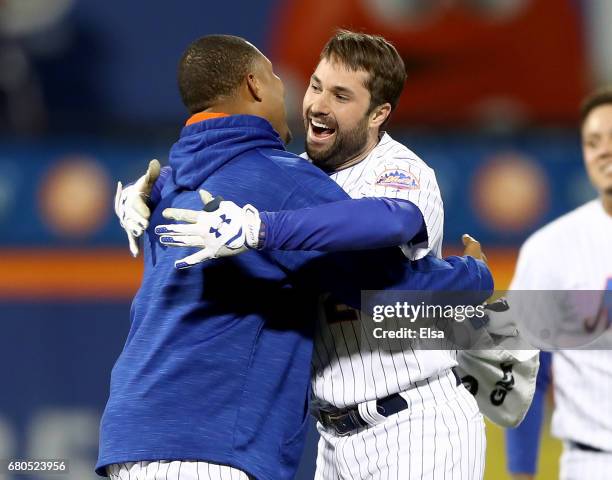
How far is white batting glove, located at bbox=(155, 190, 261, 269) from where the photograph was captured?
2.35 metres

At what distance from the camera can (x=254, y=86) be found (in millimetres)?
2709

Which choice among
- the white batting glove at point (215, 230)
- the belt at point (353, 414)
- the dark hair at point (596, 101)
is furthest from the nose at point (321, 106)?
the dark hair at point (596, 101)

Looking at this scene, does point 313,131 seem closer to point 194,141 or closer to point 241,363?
point 194,141

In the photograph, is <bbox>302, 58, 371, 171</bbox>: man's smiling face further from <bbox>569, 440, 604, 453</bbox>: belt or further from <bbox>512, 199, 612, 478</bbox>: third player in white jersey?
<bbox>569, 440, 604, 453</bbox>: belt

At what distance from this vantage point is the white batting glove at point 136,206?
273cm

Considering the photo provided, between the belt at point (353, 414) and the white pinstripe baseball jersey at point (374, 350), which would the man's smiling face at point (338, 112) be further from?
the belt at point (353, 414)

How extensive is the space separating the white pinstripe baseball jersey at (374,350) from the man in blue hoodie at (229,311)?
0.11m

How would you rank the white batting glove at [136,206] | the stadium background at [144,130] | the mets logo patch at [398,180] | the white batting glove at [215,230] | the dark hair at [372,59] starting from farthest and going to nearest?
the stadium background at [144,130]
the dark hair at [372,59]
the white batting glove at [136,206]
the mets logo patch at [398,180]
the white batting glove at [215,230]

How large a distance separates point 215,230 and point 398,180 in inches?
20.2

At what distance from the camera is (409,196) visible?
8.54 ft

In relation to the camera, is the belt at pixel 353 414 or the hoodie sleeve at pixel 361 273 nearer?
the hoodie sleeve at pixel 361 273

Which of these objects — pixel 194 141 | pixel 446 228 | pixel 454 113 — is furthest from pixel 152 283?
pixel 454 113

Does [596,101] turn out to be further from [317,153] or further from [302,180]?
[302,180]

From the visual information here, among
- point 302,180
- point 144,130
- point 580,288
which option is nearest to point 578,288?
point 580,288
